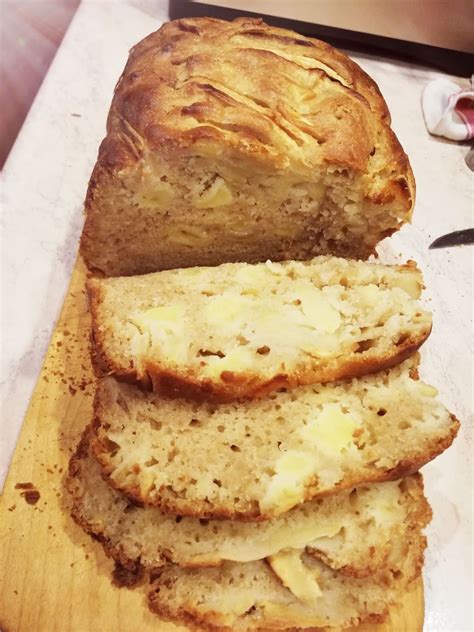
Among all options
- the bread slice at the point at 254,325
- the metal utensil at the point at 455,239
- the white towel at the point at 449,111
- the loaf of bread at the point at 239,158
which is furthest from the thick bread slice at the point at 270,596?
the white towel at the point at 449,111

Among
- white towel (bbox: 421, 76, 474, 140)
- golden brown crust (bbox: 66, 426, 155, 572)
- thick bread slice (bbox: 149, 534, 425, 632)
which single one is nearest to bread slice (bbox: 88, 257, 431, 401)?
golden brown crust (bbox: 66, 426, 155, 572)

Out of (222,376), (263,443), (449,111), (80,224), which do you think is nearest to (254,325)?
(222,376)

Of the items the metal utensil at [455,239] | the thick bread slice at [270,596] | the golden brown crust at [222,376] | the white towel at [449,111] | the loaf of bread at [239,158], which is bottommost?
the metal utensil at [455,239]

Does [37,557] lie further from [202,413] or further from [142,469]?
[202,413]

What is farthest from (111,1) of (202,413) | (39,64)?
(202,413)

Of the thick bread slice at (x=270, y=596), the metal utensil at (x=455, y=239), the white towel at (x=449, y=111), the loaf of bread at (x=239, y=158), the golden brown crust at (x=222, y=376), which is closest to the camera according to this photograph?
the thick bread slice at (x=270, y=596)

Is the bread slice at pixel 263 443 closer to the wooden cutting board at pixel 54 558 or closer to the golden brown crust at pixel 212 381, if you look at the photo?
the golden brown crust at pixel 212 381
